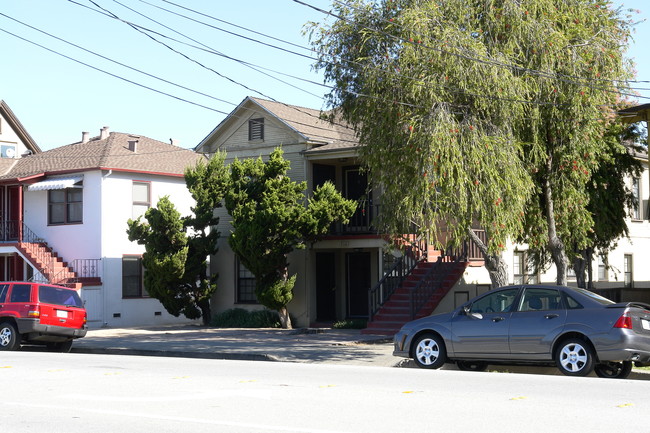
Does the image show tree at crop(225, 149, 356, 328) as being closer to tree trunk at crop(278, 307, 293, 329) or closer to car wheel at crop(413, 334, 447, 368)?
tree trunk at crop(278, 307, 293, 329)

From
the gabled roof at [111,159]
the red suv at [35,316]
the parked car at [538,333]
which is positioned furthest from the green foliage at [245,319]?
the parked car at [538,333]

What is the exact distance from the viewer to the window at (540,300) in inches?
577

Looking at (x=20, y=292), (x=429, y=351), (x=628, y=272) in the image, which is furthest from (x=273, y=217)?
(x=628, y=272)

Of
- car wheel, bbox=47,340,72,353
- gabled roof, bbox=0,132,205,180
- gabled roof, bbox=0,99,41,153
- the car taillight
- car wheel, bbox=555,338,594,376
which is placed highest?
gabled roof, bbox=0,99,41,153

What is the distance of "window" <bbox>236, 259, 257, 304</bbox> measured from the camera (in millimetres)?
29628

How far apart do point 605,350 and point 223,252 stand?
1844cm

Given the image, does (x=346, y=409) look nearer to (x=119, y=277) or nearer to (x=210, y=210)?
(x=210, y=210)

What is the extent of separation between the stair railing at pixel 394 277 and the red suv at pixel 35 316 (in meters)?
8.08

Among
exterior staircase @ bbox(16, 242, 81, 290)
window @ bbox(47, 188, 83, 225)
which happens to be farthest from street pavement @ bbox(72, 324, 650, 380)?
window @ bbox(47, 188, 83, 225)

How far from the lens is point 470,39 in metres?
16.8

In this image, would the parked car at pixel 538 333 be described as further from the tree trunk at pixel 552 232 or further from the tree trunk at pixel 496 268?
the tree trunk at pixel 552 232

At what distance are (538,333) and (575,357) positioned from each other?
0.72 metres

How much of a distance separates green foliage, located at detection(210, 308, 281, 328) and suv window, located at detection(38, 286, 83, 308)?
25.1 feet

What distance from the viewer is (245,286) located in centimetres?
2983
